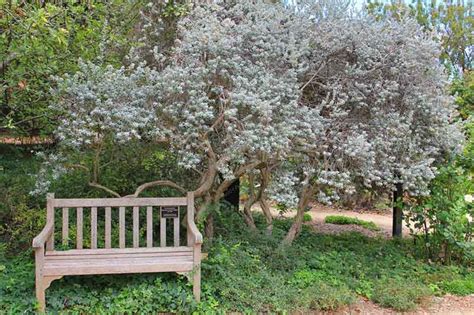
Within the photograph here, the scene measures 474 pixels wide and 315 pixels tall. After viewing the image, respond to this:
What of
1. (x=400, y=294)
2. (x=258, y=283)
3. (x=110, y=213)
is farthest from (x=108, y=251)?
(x=400, y=294)

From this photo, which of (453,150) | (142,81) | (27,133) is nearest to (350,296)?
(453,150)

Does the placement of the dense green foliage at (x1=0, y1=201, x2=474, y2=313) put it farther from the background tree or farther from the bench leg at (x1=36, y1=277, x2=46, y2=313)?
the background tree

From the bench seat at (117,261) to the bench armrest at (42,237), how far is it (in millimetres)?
189

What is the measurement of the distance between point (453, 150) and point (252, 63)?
8.24ft

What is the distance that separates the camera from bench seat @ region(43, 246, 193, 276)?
3.77 m

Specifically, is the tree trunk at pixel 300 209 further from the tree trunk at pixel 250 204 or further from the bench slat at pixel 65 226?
the bench slat at pixel 65 226

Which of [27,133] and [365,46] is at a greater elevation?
[365,46]

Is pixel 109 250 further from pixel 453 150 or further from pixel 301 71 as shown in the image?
pixel 453 150

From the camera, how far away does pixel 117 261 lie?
3.96 metres

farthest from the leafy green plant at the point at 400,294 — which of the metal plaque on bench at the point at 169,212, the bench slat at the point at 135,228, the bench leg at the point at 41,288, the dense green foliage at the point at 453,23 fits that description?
the dense green foliage at the point at 453,23

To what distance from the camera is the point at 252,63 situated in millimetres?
4633

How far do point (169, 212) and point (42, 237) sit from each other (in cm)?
118

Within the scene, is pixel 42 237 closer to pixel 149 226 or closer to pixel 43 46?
pixel 149 226

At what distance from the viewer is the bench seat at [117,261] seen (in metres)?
3.77
